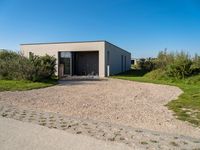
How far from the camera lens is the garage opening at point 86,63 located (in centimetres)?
2802

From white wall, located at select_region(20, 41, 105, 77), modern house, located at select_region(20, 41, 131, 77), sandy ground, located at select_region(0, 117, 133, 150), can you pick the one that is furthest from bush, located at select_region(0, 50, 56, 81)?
sandy ground, located at select_region(0, 117, 133, 150)

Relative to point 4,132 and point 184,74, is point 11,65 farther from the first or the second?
point 184,74

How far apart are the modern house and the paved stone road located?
1755cm

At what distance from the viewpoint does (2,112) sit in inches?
250

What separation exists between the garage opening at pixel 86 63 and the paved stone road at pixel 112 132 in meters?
21.8

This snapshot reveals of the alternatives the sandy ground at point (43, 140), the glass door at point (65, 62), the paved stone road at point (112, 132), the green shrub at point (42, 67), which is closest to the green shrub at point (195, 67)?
the green shrub at point (42, 67)

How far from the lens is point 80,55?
28453mm

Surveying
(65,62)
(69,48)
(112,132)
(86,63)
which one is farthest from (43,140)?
(86,63)

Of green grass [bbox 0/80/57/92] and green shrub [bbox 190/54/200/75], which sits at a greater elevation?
green shrub [bbox 190/54/200/75]

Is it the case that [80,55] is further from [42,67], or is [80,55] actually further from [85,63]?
[42,67]

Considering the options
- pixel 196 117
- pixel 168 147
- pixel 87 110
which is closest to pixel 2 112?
pixel 87 110

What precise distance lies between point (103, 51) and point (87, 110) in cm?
1783

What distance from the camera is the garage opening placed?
2802 cm

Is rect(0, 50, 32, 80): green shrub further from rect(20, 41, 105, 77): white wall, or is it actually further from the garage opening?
the garage opening
